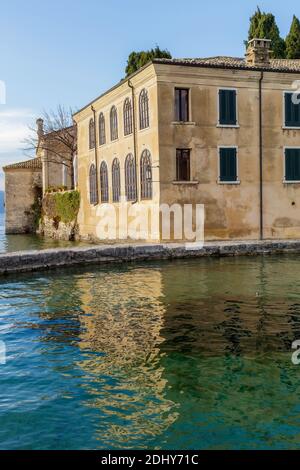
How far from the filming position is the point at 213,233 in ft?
78.8

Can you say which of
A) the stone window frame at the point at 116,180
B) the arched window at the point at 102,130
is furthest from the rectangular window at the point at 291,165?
the arched window at the point at 102,130

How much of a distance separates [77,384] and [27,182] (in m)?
38.6

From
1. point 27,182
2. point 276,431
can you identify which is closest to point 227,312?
point 276,431

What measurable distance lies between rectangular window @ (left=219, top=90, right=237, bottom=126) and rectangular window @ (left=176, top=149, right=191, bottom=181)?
2040 mm

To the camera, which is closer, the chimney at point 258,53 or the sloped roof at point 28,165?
the chimney at point 258,53

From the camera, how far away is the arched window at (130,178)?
2555cm

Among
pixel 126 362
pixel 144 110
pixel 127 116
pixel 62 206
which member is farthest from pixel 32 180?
pixel 126 362

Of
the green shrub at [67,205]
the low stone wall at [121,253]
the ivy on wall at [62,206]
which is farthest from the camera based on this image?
the ivy on wall at [62,206]

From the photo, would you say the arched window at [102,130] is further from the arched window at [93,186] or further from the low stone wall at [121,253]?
the low stone wall at [121,253]

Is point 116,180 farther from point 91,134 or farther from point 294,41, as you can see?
point 294,41

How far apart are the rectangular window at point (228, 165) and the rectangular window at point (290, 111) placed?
2.91 meters

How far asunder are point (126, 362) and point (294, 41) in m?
43.9
